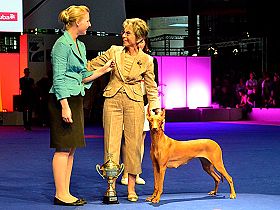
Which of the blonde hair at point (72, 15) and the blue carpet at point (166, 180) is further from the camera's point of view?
the blue carpet at point (166, 180)

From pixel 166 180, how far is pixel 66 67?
7.30 feet

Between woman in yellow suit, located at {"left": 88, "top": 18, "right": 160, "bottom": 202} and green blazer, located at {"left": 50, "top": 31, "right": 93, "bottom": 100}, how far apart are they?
0.32 metres

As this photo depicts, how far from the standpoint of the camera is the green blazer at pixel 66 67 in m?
5.27

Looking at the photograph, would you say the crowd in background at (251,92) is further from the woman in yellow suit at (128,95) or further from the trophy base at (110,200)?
the trophy base at (110,200)

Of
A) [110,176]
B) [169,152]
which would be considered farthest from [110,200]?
[169,152]

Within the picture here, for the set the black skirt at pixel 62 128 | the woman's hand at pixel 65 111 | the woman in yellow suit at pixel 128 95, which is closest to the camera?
the woman's hand at pixel 65 111

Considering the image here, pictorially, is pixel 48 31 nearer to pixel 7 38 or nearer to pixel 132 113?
pixel 7 38

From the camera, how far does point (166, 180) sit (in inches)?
278

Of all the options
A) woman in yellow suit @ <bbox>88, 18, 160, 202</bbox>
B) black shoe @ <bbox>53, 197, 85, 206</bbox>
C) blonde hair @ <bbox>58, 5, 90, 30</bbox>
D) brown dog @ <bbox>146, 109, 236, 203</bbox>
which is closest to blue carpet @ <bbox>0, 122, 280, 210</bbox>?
black shoe @ <bbox>53, 197, 85, 206</bbox>

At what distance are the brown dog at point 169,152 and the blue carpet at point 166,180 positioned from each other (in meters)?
0.21

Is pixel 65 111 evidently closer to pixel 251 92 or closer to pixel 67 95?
pixel 67 95

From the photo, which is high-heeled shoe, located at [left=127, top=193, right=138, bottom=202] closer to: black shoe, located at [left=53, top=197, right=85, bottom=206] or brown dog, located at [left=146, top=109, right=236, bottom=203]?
brown dog, located at [left=146, top=109, right=236, bottom=203]

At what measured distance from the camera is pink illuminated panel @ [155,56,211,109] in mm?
19438

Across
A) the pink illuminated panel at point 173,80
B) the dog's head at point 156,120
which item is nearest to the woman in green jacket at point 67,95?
the dog's head at point 156,120
